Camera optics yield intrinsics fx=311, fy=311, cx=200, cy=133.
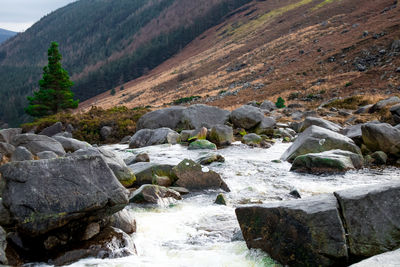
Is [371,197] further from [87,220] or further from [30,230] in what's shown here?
[30,230]

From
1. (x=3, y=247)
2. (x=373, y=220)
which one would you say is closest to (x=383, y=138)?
(x=373, y=220)

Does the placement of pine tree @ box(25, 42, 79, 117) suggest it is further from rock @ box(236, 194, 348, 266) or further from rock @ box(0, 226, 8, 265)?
rock @ box(236, 194, 348, 266)

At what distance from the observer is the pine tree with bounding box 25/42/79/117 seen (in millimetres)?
30578

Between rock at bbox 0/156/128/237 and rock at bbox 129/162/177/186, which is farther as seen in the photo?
rock at bbox 129/162/177/186

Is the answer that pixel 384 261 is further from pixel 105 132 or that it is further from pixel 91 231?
pixel 105 132

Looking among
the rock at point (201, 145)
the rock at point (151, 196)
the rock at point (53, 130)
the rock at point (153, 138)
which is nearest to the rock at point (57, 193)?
the rock at point (151, 196)

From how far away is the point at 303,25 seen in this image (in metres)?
73.2

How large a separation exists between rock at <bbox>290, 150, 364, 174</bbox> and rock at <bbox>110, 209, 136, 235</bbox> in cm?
679

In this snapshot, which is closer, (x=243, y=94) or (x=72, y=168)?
(x=72, y=168)

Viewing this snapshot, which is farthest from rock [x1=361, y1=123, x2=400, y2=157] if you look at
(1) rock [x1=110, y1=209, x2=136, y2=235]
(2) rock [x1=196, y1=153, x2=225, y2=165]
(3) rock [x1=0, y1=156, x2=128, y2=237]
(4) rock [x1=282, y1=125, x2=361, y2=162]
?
(3) rock [x1=0, y1=156, x2=128, y2=237]

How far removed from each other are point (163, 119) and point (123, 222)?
16.3 m

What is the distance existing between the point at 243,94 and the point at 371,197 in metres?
37.6

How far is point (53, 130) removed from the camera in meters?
22.6

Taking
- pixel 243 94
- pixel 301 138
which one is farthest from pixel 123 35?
pixel 301 138
